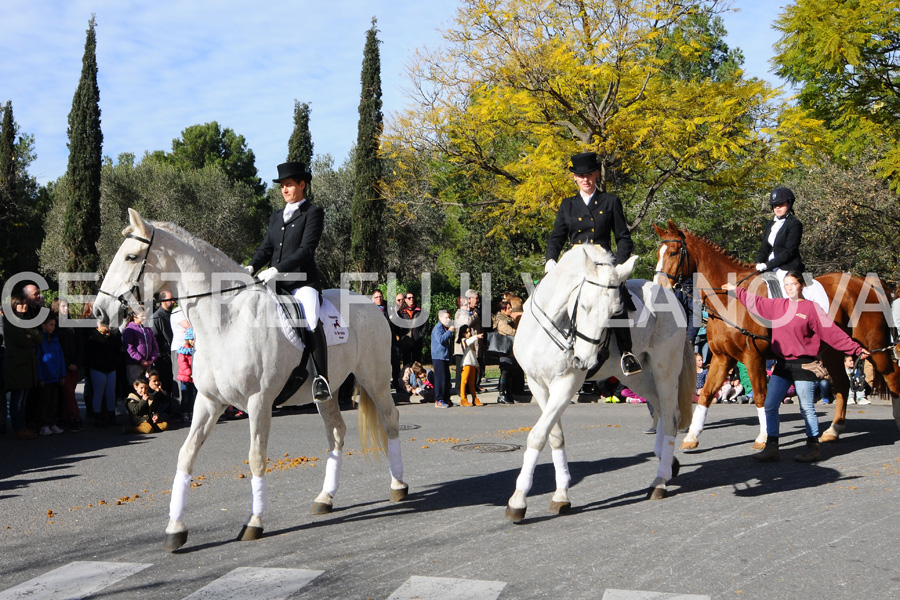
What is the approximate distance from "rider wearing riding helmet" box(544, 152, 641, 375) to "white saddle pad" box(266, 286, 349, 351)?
1946 mm

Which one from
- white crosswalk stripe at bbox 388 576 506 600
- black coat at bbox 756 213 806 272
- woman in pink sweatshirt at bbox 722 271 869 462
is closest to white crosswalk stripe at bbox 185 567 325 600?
white crosswalk stripe at bbox 388 576 506 600

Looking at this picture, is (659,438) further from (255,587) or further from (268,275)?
(255,587)

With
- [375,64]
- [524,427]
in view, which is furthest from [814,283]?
[375,64]

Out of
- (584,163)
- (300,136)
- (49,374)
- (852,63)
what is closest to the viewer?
(584,163)

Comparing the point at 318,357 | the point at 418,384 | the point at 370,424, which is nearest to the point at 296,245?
the point at 318,357

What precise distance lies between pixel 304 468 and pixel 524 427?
15.1 ft

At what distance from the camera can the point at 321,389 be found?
270 inches

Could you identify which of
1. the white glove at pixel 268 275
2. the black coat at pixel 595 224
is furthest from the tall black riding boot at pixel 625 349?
the white glove at pixel 268 275

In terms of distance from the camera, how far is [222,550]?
6.05 meters

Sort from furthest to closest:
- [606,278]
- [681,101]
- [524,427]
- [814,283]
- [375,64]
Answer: [375,64] → [681,101] → [524,427] → [814,283] → [606,278]

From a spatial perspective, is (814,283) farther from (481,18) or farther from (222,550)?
(481,18)

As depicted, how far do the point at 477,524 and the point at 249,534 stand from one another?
180 cm

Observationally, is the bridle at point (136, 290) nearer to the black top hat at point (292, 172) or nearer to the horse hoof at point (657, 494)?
the black top hat at point (292, 172)

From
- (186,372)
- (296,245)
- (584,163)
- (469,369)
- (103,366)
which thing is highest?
(584,163)
